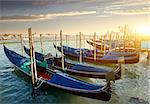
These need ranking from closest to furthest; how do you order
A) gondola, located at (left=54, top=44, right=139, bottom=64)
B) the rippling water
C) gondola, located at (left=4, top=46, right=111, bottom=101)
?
gondola, located at (left=4, top=46, right=111, bottom=101) < the rippling water < gondola, located at (left=54, top=44, right=139, bottom=64)

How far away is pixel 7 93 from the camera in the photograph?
28.9ft

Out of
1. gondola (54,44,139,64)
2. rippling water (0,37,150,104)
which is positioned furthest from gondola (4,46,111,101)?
gondola (54,44,139,64)

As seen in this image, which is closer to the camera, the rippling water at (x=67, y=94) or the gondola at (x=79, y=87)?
the gondola at (x=79, y=87)

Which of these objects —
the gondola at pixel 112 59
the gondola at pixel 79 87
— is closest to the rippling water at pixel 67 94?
the gondola at pixel 79 87

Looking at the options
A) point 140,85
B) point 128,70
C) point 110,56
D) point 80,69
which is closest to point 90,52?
point 110,56

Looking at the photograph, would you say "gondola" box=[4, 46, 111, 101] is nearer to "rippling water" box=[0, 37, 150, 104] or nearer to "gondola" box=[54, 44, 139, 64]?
"rippling water" box=[0, 37, 150, 104]

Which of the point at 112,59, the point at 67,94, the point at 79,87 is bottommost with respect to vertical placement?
the point at 67,94

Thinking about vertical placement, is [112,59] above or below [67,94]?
above

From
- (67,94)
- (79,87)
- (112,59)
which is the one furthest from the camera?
(112,59)

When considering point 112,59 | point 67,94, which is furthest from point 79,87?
point 112,59

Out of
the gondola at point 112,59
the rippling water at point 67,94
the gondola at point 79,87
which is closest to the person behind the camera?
the gondola at point 79,87

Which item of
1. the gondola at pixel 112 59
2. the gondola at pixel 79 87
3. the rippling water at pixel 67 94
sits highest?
the gondola at pixel 112 59

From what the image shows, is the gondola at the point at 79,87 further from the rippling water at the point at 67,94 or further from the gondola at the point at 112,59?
the gondola at the point at 112,59

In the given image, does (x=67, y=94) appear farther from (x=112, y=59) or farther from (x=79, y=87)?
(x=112, y=59)
